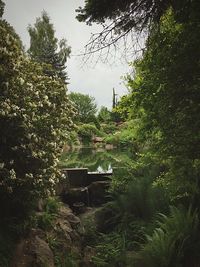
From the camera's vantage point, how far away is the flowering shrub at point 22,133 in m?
5.29

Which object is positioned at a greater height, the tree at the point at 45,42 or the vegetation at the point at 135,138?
the tree at the point at 45,42

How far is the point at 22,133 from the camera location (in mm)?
5469

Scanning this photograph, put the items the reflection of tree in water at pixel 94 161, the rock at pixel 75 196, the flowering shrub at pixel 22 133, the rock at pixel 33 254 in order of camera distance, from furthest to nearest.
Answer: the reflection of tree in water at pixel 94 161, the rock at pixel 75 196, the flowering shrub at pixel 22 133, the rock at pixel 33 254

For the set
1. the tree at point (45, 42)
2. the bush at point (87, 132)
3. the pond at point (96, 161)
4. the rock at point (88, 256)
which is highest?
the tree at point (45, 42)

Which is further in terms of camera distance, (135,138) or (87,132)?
(87,132)

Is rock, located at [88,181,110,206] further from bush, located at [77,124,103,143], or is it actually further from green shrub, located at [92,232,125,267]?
bush, located at [77,124,103,143]

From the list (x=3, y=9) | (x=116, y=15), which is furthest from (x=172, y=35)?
(x=3, y=9)

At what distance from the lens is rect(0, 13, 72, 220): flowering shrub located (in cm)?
529

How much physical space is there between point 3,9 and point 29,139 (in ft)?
9.59

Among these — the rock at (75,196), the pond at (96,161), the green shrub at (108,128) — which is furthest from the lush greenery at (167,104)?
the green shrub at (108,128)

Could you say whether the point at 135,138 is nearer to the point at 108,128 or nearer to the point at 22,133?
the point at 22,133

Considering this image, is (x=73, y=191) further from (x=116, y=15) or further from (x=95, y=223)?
(x=116, y=15)

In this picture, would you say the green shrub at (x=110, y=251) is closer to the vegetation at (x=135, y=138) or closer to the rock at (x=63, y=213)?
the vegetation at (x=135, y=138)

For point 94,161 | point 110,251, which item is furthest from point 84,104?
point 110,251
